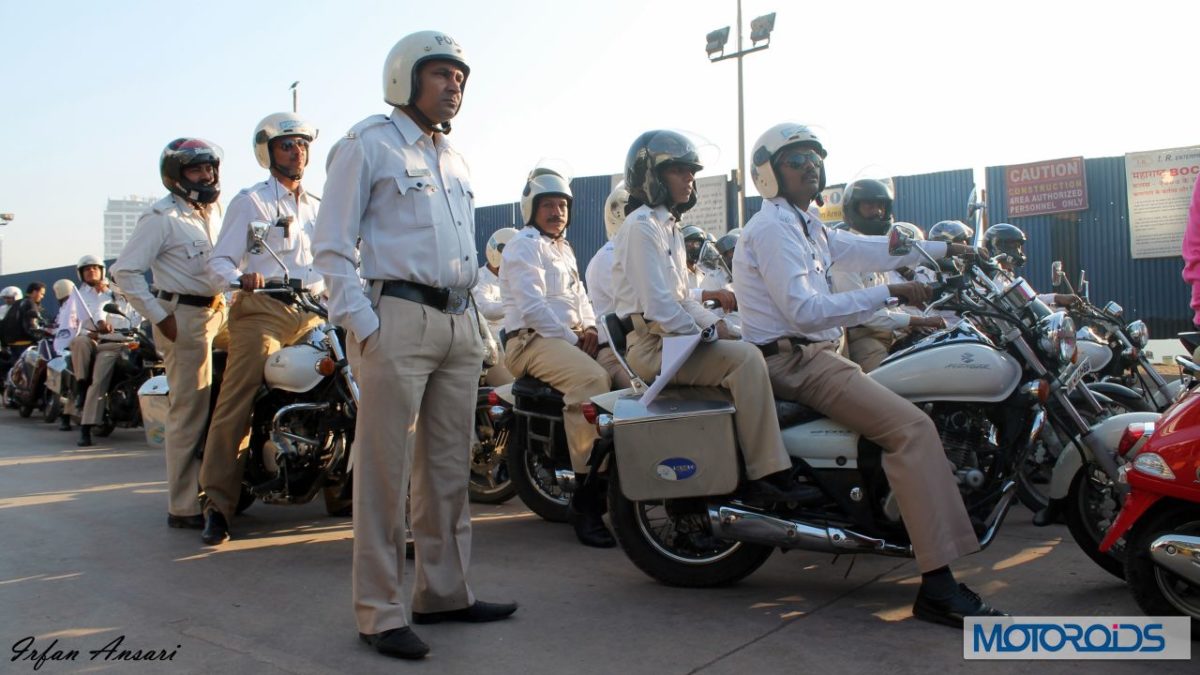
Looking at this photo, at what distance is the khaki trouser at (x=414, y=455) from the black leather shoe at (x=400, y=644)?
0.03 metres

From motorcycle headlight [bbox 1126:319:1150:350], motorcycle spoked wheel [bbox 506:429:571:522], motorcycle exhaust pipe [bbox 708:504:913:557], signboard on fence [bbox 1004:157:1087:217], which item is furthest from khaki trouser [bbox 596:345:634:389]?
signboard on fence [bbox 1004:157:1087:217]

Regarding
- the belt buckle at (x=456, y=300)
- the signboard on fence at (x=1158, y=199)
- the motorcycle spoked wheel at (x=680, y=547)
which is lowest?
the motorcycle spoked wheel at (x=680, y=547)

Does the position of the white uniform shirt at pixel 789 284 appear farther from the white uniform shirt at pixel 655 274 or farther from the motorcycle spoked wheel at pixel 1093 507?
the motorcycle spoked wheel at pixel 1093 507

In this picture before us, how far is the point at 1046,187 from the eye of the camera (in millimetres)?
15469

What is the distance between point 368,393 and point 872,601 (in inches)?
86.8

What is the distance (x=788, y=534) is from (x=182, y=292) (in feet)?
12.9

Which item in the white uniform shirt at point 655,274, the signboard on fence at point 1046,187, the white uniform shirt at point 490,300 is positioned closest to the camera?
the white uniform shirt at point 655,274

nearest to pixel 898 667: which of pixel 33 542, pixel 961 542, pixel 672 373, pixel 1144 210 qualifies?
pixel 961 542

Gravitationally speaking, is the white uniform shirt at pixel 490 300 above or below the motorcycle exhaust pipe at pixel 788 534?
above

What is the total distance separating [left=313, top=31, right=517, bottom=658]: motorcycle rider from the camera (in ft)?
11.9

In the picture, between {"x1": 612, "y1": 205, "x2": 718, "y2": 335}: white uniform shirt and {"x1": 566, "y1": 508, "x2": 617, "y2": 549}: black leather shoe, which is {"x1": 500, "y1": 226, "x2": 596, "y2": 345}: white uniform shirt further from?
{"x1": 566, "y1": 508, "x2": 617, "y2": 549}: black leather shoe

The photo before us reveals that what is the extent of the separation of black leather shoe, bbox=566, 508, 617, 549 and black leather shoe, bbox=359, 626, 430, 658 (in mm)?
1832

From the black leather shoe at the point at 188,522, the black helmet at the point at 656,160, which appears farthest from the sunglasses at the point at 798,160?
the black leather shoe at the point at 188,522

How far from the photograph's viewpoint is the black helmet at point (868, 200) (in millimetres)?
6348
